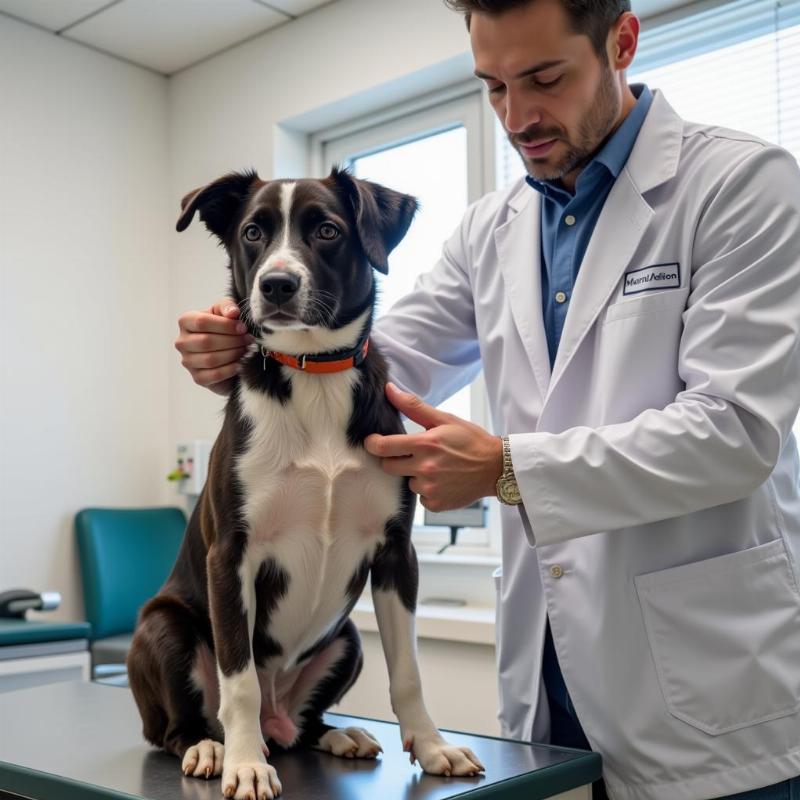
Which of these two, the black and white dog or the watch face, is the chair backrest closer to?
the black and white dog

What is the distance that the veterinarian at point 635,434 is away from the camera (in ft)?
3.99

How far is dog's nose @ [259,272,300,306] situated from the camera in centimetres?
123

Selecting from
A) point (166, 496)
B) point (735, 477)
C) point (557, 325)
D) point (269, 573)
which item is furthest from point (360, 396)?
point (166, 496)

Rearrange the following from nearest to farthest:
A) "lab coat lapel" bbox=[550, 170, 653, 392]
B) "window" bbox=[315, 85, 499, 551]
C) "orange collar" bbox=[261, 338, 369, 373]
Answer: "orange collar" bbox=[261, 338, 369, 373] < "lab coat lapel" bbox=[550, 170, 653, 392] < "window" bbox=[315, 85, 499, 551]

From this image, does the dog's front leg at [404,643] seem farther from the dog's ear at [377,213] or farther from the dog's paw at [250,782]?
the dog's ear at [377,213]

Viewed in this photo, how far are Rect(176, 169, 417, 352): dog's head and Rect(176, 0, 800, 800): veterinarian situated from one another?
121 mm

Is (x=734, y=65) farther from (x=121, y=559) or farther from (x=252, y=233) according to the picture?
(x=121, y=559)

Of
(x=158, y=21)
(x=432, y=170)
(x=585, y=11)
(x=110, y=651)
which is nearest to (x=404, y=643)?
(x=585, y=11)

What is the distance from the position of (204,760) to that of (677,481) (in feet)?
2.17

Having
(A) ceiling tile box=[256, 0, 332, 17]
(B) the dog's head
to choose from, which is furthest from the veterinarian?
(A) ceiling tile box=[256, 0, 332, 17]

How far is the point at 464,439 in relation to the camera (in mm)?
1271

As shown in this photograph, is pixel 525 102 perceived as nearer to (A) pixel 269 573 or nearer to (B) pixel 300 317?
(B) pixel 300 317

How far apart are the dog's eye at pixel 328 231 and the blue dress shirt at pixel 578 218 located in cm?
37

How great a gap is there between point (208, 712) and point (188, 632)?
0.36 feet
